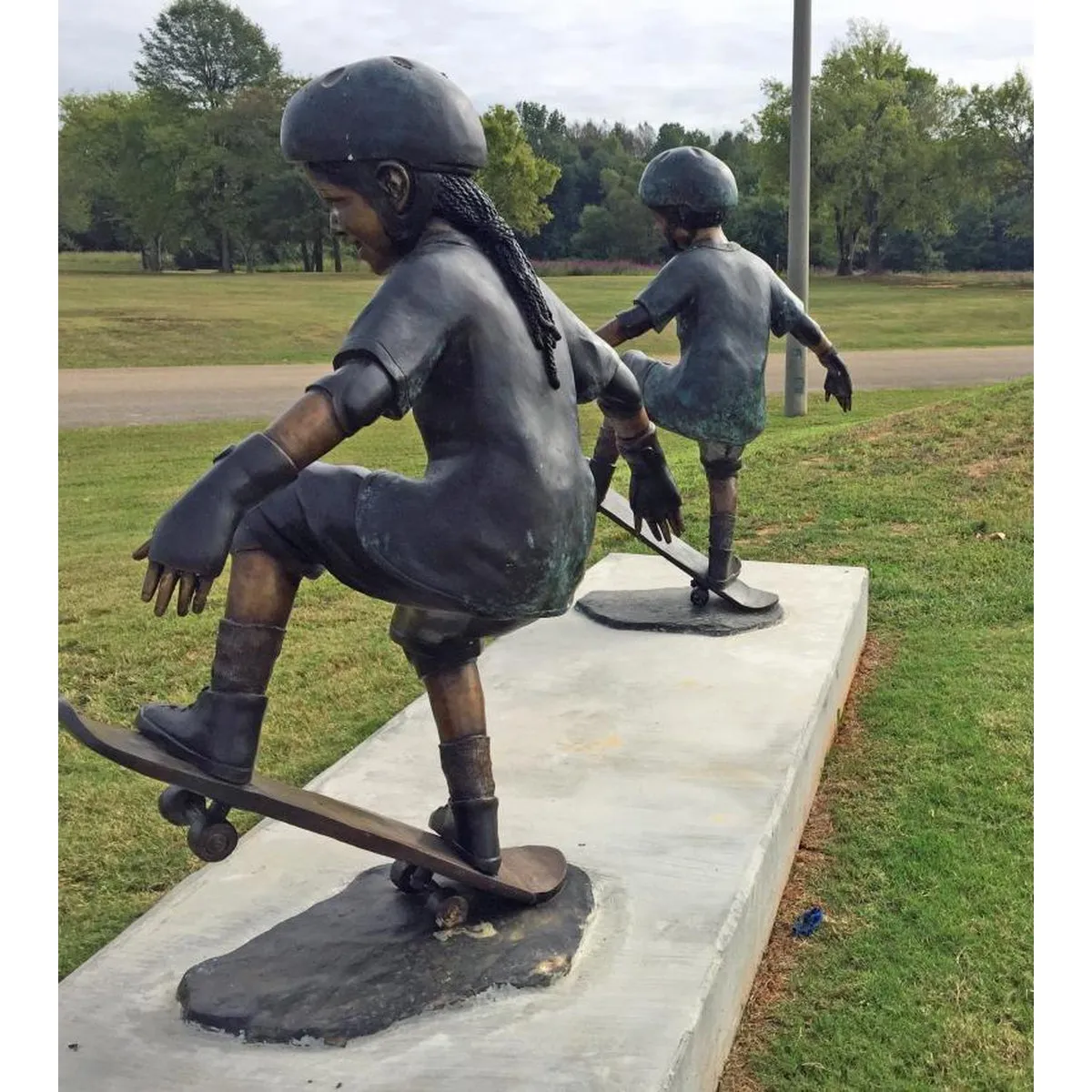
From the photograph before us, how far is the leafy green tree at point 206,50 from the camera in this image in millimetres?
48969

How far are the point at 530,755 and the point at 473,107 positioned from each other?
2.00 meters

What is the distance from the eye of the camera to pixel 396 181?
2219 mm

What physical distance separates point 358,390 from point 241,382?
14.5 m

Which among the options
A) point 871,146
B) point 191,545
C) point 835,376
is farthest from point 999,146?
point 191,545

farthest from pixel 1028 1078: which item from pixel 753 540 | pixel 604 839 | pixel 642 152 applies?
pixel 642 152

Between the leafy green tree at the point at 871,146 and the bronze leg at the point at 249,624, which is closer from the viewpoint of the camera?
the bronze leg at the point at 249,624

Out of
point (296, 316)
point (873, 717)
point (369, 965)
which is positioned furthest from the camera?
point (296, 316)

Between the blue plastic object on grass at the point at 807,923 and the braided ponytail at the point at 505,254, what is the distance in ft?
5.54

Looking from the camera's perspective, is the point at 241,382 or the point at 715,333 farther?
the point at 241,382

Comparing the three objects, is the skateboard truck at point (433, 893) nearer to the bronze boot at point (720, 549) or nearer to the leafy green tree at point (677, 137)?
the bronze boot at point (720, 549)

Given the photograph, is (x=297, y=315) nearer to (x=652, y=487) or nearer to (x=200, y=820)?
(x=652, y=487)

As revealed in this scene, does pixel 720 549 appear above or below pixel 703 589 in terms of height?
above

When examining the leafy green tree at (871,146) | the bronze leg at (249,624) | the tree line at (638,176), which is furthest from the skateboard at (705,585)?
the leafy green tree at (871,146)

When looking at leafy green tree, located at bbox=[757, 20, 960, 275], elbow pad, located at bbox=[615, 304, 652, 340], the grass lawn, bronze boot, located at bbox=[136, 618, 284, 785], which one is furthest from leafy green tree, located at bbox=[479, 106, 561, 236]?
bronze boot, located at bbox=[136, 618, 284, 785]
